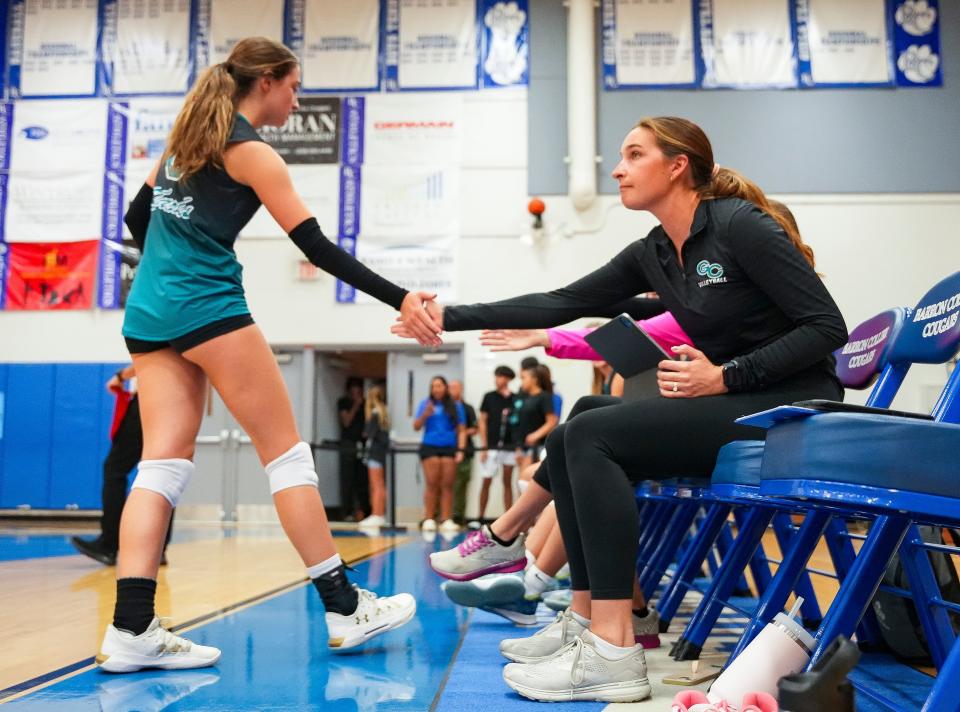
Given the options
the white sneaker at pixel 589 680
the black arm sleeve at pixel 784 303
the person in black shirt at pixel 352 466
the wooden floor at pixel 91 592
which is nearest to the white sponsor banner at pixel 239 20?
the person in black shirt at pixel 352 466

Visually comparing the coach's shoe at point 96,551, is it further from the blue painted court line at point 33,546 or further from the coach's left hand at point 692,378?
the coach's left hand at point 692,378

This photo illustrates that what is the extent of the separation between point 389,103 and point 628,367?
8289 mm

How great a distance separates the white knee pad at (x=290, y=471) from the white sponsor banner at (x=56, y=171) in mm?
8658

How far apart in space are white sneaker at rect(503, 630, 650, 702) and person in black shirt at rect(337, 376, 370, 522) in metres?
8.02

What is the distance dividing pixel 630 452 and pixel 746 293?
0.41 m

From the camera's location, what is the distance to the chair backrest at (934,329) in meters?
1.64

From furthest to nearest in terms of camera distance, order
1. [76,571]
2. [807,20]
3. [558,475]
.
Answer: [807,20] → [76,571] → [558,475]

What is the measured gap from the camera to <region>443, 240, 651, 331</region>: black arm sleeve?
85.5 inches

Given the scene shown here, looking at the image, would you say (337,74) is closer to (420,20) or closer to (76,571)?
(420,20)

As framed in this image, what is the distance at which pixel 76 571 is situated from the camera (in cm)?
411

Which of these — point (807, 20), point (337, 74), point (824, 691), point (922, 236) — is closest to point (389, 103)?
point (337, 74)

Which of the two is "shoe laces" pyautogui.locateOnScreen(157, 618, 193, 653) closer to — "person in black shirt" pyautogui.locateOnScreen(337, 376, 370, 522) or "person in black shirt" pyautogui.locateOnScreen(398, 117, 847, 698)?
"person in black shirt" pyautogui.locateOnScreen(398, 117, 847, 698)

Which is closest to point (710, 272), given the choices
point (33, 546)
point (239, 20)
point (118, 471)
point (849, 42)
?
point (118, 471)

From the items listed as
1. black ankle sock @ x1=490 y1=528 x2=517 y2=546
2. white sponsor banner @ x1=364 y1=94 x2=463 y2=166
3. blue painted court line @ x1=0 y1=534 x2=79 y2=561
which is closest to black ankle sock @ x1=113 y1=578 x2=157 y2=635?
black ankle sock @ x1=490 y1=528 x2=517 y2=546
